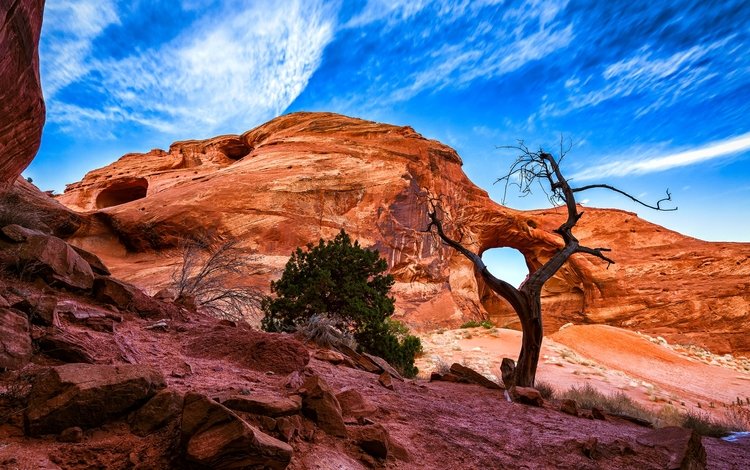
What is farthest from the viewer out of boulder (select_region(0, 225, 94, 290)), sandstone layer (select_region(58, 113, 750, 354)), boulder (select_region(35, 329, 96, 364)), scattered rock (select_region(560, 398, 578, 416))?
sandstone layer (select_region(58, 113, 750, 354))

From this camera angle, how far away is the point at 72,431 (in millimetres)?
2088

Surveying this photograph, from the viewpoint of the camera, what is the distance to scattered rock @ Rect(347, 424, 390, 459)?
2.89 metres

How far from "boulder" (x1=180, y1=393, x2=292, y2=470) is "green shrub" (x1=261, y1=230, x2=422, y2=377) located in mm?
7042

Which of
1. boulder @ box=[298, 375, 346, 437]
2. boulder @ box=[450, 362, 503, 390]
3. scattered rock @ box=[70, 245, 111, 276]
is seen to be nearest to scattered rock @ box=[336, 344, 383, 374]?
boulder @ box=[450, 362, 503, 390]

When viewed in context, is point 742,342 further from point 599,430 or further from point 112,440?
point 112,440

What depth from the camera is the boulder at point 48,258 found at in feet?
16.3

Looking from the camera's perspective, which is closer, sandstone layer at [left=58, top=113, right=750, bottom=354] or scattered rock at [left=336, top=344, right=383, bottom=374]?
scattered rock at [left=336, top=344, right=383, bottom=374]

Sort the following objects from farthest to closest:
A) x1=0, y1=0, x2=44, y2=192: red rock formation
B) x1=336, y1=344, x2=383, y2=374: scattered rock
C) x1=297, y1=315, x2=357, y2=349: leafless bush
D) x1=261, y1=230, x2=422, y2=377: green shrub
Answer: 1. x1=261, y1=230, x2=422, y2=377: green shrub
2. x1=297, y1=315, x2=357, y2=349: leafless bush
3. x1=336, y1=344, x2=383, y2=374: scattered rock
4. x1=0, y1=0, x2=44, y2=192: red rock formation

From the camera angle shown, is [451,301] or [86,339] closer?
[86,339]

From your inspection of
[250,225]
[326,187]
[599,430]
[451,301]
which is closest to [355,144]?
[326,187]

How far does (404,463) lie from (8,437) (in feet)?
7.56

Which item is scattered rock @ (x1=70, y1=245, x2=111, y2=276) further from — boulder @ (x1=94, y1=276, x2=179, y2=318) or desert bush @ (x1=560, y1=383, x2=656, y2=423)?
desert bush @ (x1=560, y1=383, x2=656, y2=423)

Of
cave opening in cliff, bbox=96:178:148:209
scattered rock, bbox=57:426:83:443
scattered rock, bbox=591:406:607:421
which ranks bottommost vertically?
scattered rock, bbox=591:406:607:421

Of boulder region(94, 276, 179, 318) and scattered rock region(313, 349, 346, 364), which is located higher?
boulder region(94, 276, 179, 318)
